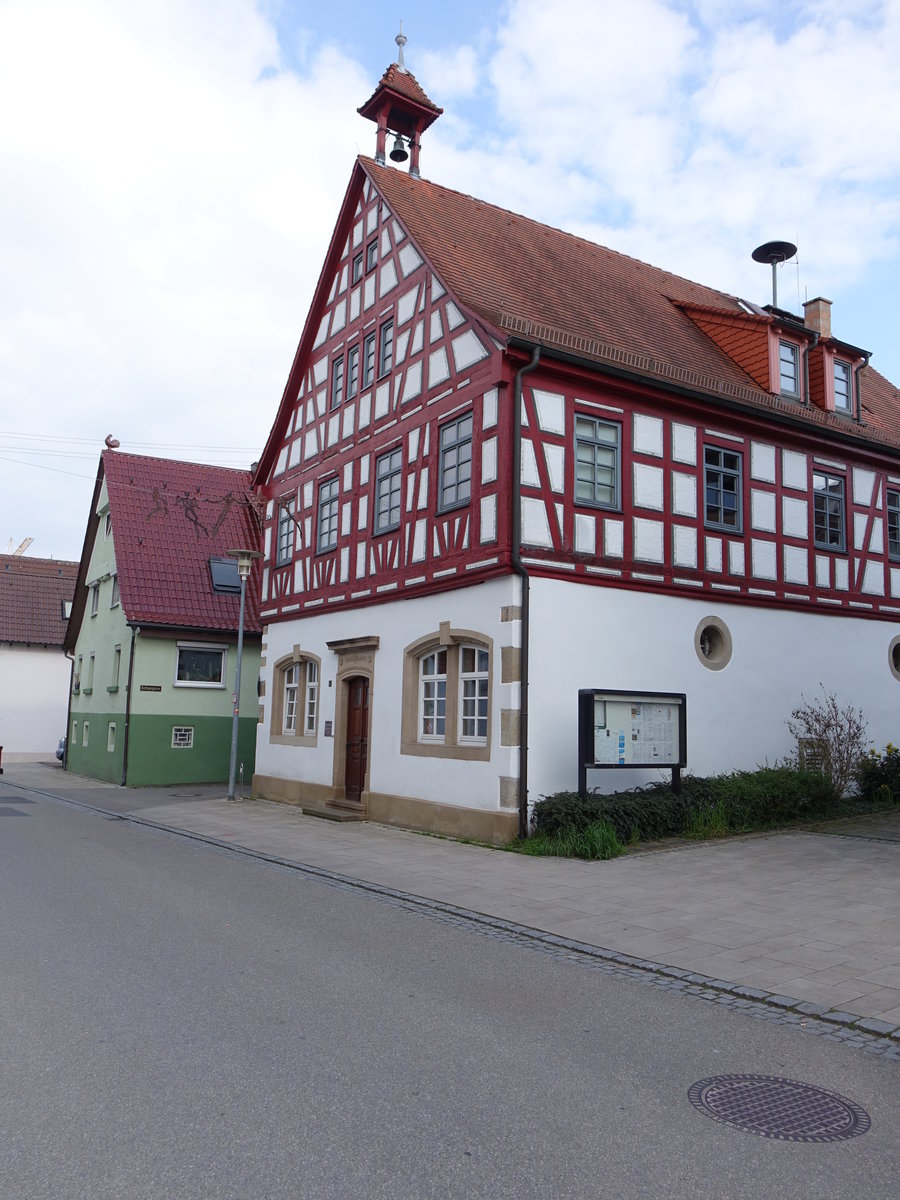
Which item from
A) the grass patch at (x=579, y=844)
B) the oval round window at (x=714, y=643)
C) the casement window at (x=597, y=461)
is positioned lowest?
the grass patch at (x=579, y=844)

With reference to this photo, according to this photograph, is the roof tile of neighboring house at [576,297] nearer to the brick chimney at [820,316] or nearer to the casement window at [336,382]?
the brick chimney at [820,316]

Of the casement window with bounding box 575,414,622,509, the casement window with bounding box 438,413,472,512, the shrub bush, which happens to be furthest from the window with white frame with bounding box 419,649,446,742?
the shrub bush

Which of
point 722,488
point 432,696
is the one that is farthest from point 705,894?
point 722,488

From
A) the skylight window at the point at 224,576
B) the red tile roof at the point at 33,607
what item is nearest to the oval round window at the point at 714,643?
the skylight window at the point at 224,576

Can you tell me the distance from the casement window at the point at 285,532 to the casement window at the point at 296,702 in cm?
226

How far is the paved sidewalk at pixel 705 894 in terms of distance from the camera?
23.4 ft

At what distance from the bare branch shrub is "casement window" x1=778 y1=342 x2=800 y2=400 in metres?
5.58

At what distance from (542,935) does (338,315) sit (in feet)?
49.6

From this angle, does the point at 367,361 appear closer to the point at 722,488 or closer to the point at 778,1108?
the point at 722,488

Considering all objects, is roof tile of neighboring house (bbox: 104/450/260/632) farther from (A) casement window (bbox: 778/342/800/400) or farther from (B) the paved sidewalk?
(A) casement window (bbox: 778/342/800/400)

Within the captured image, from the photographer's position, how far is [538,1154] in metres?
3.92

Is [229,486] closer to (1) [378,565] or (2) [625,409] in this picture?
(1) [378,565]

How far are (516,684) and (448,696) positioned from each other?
1881mm

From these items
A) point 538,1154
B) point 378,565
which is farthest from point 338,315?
point 538,1154
